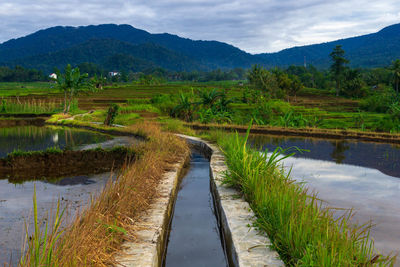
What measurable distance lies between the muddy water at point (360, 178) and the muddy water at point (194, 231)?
80.4 inches

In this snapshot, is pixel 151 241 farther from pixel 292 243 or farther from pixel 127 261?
pixel 292 243

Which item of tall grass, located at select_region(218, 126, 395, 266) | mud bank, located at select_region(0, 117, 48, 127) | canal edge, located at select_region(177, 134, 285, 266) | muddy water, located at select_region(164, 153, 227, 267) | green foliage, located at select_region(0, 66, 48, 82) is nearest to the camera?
tall grass, located at select_region(218, 126, 395, 266)

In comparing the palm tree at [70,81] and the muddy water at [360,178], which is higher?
the palm tree at [70,81]

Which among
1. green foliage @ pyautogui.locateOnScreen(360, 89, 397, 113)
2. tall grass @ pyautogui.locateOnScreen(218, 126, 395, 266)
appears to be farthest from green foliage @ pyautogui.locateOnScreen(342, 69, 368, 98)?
tall grass @ pyautogui.locateOnScreen(218, 126, 395, 266)

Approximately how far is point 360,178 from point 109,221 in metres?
Answer: 6.25

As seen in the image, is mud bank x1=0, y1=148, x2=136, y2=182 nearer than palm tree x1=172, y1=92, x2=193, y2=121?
Yes

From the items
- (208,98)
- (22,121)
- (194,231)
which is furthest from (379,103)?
(194,231)

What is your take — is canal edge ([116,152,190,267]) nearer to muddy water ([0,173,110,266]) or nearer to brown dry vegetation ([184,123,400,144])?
muddy water ([0,173,110,266])

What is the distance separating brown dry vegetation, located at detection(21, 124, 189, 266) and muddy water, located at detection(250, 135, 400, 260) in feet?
10.1

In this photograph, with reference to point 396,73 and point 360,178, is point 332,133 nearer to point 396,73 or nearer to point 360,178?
point 360,178

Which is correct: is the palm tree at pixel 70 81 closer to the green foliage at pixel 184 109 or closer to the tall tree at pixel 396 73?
the green foliage at pixel 184 109

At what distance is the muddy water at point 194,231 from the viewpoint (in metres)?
4.53

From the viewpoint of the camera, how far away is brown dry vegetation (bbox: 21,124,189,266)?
307cm

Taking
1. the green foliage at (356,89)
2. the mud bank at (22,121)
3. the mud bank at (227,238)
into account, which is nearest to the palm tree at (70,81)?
the mud bank at (22,121)
